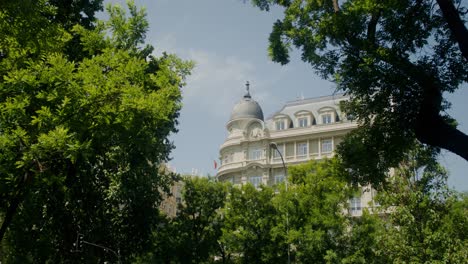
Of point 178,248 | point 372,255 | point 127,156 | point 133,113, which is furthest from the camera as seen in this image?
point 178,248

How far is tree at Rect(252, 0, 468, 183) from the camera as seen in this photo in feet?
30.6

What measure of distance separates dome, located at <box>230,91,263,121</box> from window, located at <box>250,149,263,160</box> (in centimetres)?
547

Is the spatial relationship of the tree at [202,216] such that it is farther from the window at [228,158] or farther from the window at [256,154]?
the window at [228,158]

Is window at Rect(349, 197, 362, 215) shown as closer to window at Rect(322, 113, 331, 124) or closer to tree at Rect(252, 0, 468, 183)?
window at Rect(322, 113, 331, 124)

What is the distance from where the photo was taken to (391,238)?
24.9m

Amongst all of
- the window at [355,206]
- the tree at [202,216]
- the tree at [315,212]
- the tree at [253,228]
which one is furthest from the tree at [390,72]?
the window at [355,206]

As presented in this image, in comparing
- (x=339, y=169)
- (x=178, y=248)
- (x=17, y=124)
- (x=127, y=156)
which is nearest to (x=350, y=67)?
(x=339, y=169)

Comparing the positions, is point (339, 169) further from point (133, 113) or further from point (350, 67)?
point (133, 113)

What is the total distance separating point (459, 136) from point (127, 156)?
1433cm

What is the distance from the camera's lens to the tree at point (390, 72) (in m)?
9.33

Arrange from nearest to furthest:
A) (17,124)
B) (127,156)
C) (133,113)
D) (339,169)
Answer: (17,124) < (133,113) < (339,169) < (127,156)

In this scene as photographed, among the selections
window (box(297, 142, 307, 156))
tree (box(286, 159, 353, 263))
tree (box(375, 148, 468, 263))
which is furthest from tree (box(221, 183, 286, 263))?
window (box(297, 142, 307, 156))

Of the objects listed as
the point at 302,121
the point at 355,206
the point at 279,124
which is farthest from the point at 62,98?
the point at 279,124

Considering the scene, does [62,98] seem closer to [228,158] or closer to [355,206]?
[355,206]
